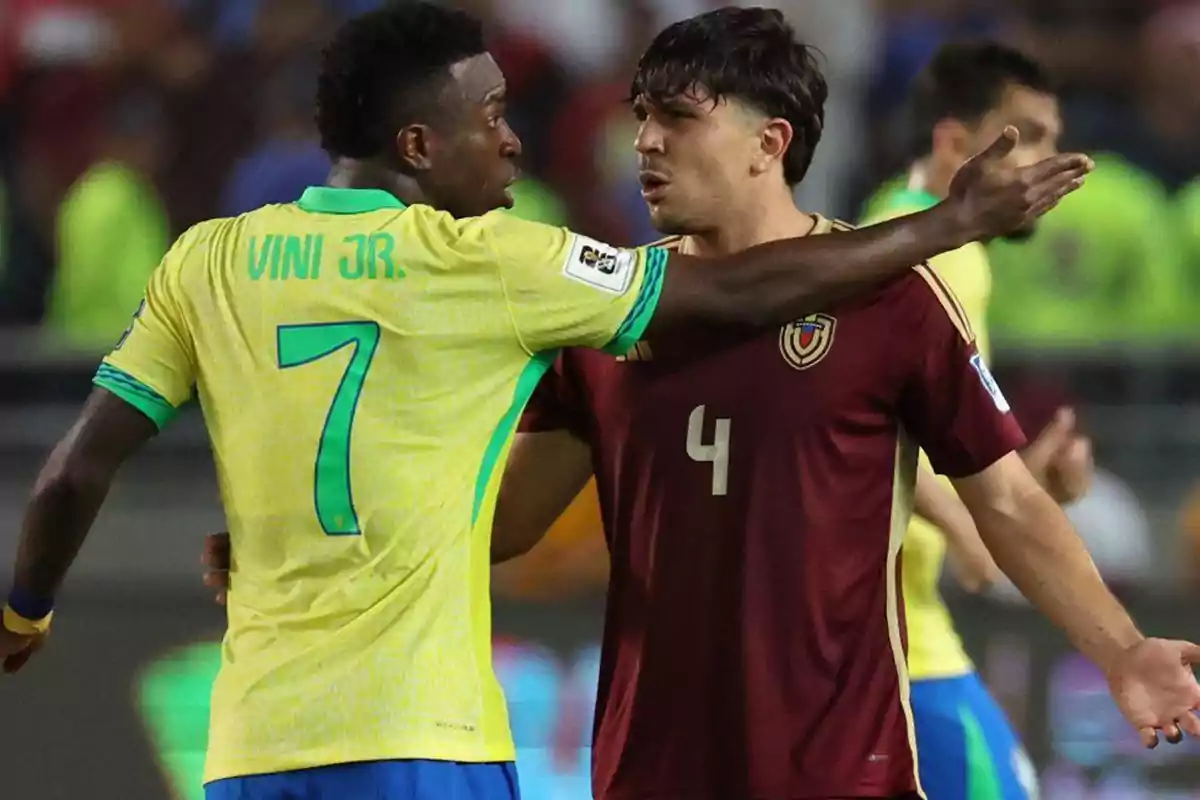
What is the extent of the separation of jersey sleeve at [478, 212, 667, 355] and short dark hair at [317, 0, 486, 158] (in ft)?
0.78

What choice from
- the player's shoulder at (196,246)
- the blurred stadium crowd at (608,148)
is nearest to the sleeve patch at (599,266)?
the player's shoulder at (196,246)

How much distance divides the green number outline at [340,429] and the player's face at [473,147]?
0.31 metres

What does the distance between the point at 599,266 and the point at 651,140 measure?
30 centimetres

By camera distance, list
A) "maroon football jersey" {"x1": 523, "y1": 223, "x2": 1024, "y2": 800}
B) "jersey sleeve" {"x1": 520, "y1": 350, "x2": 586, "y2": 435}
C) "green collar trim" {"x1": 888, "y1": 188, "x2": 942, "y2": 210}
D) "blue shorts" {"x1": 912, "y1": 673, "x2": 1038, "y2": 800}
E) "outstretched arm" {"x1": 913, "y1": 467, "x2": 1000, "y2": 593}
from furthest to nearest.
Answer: "green collar trim" {"x1": 888, "y1": 188, "x2": 942, "y2": 210}
"blue shorts" {"x1": 912, "y1": 673, "x2": 1038, "y2": 800}
"outstretched arm" {"x1": 913, "y1": 467, "x2": 1000, "y2": 593}
"jersey sleeve" {"x1": 520, "y1": 350, "x2": 586, "y2": 435}
"maroon football jersey" {"x1": 523, "y1": 223, "x2": 1024, "y2": 800}

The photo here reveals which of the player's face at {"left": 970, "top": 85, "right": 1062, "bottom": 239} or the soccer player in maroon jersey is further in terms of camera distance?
the player's face at {"left": 970, "top": 85, "right": 1062, "bottom": 239}

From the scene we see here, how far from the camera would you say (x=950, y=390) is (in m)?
3.51

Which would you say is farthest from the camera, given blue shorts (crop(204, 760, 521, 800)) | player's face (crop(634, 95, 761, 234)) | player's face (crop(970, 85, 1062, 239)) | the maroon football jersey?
player's face (crop(970, 85, 1062, 239))

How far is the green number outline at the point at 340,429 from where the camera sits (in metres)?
3.34

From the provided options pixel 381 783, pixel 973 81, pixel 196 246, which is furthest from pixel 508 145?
pixel 973 81

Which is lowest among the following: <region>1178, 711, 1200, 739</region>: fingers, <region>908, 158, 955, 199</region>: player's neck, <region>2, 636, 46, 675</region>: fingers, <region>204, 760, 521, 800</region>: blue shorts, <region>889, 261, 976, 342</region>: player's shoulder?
<region>204, 760, 521, 800</region>: blue shorts

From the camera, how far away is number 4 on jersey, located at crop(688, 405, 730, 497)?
3.54 m

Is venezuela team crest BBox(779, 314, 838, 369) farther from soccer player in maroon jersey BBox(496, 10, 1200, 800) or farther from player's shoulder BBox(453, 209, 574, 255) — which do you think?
player's shoulder BBox(453, 209, 574, 255)

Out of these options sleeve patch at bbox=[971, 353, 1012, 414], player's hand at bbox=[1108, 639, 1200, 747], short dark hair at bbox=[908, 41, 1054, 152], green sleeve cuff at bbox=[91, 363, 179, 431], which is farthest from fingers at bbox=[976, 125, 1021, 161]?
short dark hair at bbox=[908, 41, 1054, 152]

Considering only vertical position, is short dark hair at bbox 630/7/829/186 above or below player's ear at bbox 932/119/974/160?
below
